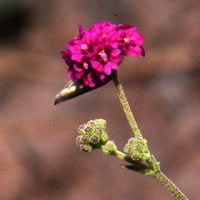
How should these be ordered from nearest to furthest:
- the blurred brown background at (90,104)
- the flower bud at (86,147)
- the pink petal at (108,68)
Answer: the pink petal at (108,68) → the flower bud at (86,147) → the blurred brown background at (90,104)

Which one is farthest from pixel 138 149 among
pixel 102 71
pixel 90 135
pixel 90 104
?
pixel 90 104

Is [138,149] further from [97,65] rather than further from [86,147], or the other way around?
[97,65]

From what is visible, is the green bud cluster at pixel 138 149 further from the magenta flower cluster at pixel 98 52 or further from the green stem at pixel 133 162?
the magenta flower cluster at pixel 98 52

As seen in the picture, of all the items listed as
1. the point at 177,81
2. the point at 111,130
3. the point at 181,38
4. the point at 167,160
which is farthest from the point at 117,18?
the point at 167,160

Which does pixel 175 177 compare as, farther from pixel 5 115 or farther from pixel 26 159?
pixel 5 115

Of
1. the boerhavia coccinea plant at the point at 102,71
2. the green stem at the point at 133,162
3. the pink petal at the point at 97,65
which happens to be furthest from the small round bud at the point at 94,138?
the pink petal at the point at 97,65

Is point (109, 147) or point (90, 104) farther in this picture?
point (90, 104)

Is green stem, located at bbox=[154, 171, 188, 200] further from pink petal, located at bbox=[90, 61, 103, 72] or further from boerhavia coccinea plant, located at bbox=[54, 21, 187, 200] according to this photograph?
pink petal, located at bbox=[90, 61, 103, 72]
